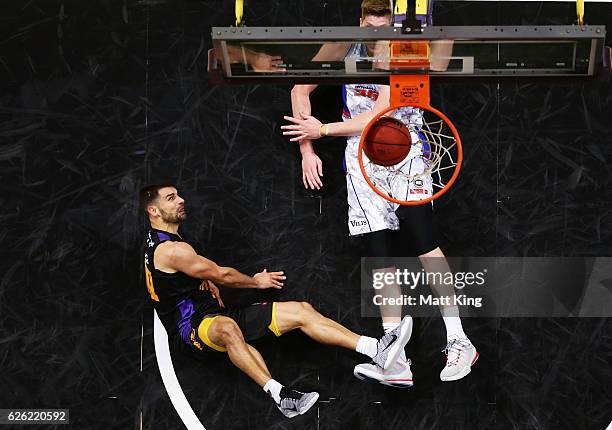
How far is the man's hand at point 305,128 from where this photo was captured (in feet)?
19.3

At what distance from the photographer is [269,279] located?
19.2 feet

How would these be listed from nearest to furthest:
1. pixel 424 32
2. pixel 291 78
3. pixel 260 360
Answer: pixel 424 32 → pixel 291 78 → pixel 260 360

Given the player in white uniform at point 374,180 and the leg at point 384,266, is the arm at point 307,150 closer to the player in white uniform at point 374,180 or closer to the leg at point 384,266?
the player in white uniform at point 374,180

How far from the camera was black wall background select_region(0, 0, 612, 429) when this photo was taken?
19.0ft

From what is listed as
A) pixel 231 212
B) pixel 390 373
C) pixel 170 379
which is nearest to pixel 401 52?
pixel 231 212

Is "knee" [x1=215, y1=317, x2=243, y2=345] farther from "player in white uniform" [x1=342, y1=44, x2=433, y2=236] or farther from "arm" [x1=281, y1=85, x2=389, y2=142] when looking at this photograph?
"arm" [x1=281, y1=85, x2=389, y2=142]

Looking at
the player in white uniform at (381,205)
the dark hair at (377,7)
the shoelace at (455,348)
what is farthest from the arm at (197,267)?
the dark hair at (377,7)

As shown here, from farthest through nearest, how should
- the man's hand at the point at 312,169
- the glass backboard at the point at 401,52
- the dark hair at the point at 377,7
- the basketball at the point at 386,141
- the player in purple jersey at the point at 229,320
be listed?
the man's hand at the point at 312,169, the player in purple jersey at the point at 229,320, the dark hair at the point at 377,7, the basketball at the point at 386,141, the glass backboard at the point at 401,52

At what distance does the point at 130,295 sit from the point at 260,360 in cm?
96

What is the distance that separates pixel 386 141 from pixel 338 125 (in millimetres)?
1169

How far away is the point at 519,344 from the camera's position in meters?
5.84

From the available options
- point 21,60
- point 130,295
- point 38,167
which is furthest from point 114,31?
point 130,295

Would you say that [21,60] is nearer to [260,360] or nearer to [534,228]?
[260,360]

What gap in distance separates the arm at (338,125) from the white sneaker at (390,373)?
1498mm
